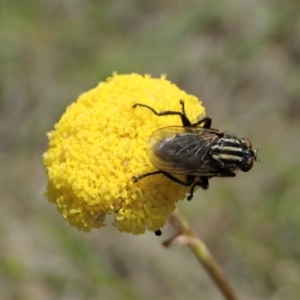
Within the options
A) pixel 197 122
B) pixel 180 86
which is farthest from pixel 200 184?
pixel 180 86

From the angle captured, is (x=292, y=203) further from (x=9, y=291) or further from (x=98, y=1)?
(x=98, y=1)

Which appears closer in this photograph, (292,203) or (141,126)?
(141,126)

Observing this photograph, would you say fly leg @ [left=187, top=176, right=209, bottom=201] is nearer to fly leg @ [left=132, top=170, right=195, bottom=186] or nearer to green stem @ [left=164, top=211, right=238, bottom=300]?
fly leg @ [left=132, top=170, right=195, bottom=186]

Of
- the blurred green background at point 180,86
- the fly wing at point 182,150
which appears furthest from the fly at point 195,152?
the blurred green background at point 180,86

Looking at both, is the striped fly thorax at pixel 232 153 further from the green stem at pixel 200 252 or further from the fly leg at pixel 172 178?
the green stem at pixel 200 252

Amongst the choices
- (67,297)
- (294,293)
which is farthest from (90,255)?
(294,293)
